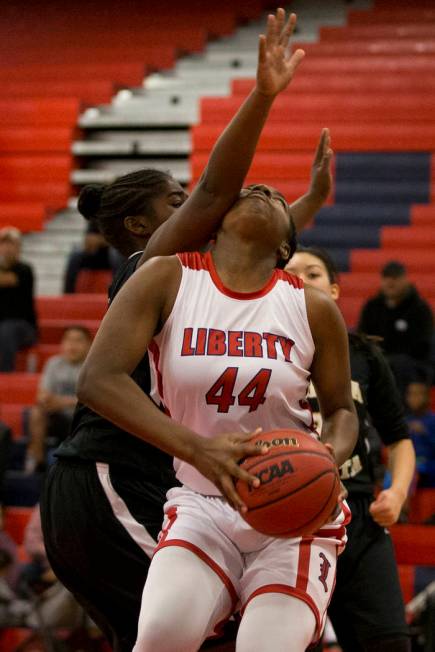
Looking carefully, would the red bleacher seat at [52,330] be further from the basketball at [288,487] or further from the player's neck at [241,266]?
the basketball at [288,487]

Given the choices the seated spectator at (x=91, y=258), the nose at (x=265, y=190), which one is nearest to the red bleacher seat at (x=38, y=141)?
the seated spectator at (x=91, y=258)

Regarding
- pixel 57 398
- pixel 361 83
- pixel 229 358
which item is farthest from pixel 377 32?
pixel 229 358

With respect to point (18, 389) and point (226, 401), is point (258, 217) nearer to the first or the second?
point (226, 401)

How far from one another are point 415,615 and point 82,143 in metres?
8.59

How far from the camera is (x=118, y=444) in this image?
330 cm

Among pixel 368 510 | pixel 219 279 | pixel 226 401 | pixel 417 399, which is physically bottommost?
pixel 417 399

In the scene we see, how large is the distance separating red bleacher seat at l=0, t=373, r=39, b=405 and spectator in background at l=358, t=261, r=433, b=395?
292 cm

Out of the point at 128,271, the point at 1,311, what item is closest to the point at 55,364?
the point at 1,311

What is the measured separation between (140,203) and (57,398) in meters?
5.29

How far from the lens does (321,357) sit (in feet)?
9.98

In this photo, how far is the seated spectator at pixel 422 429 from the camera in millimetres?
7820

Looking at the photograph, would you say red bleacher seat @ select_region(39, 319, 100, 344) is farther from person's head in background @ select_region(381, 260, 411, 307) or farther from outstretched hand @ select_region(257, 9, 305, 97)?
outstretched hand @ select_region(257, 9, 305, 97)

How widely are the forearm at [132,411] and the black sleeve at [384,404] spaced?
147 cm

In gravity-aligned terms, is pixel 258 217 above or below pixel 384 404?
above
